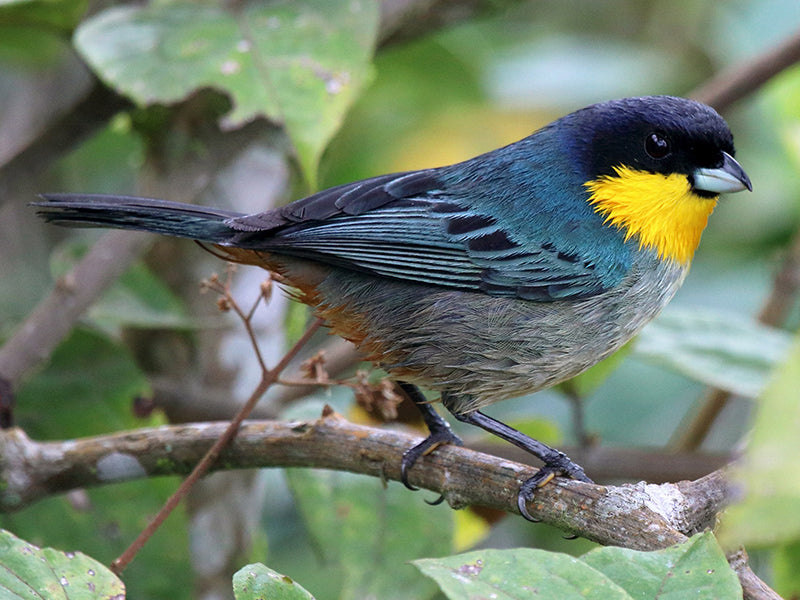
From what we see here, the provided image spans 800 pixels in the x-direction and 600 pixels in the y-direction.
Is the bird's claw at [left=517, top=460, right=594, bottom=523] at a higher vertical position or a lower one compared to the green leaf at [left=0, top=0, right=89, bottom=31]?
lower

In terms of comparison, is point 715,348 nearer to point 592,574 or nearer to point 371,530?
point 371,530

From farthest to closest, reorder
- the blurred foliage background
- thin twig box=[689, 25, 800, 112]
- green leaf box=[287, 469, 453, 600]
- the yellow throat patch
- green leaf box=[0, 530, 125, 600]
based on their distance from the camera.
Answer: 1. thin twig box=[689, 25, 800, 112]
2. the yellow throat patch
3. the blurred foliage background
4. green leaf box=[287, 469, 453, 600]
5. green leaf box=[0, 530, 125, 600]

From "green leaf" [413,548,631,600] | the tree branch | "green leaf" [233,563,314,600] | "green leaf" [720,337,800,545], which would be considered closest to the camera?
"green leaf" [720,337,800,545]

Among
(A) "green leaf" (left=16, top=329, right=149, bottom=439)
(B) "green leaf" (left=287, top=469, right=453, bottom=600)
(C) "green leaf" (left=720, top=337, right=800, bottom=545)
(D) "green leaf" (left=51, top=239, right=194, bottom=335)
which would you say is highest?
(C) "green leaf" (left=720, top=337, right=800, bottom=545)

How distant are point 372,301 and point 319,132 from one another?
0.58 metres

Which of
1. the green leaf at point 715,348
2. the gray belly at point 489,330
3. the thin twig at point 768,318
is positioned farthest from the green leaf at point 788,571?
the thin twig at point 768,318

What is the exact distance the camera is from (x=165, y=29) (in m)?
3.16

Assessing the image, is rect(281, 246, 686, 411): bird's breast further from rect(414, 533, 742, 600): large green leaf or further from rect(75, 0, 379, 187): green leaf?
rect(414, 533, 742, 600): large green leaf

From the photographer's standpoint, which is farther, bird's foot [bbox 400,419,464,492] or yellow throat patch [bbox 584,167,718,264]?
yellow throat patch [bbox 584,167,718,264]

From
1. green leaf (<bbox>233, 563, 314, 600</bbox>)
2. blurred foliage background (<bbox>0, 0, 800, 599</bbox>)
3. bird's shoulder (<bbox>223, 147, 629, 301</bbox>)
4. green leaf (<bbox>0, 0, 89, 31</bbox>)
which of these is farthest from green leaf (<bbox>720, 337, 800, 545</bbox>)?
green leaf (<bbox>0, 0, 89, 31</bbox>)

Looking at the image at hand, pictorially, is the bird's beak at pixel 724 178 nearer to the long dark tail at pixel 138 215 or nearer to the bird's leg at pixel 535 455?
the bird's leg at pixel 535 455

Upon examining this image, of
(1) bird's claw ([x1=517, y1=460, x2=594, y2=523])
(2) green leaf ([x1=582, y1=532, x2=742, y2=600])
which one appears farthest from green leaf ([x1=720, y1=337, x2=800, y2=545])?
(1) bird's claw ([x1=517, y1=460, x2=594, y2=523])

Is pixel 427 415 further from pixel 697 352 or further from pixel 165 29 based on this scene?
pixel 165 29

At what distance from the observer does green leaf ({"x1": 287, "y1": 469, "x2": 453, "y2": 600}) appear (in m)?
2.69
